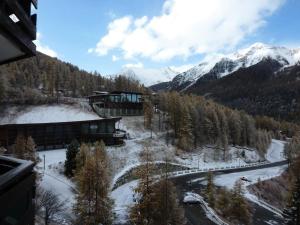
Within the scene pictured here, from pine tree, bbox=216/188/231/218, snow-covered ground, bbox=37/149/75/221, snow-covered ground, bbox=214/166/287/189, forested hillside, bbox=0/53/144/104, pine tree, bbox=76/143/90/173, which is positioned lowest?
snow-covered ground, bbox=214/166/287/189

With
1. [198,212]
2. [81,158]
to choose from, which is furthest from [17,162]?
[198,212]

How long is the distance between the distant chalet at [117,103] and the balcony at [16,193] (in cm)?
9393

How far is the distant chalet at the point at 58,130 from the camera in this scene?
6397cm

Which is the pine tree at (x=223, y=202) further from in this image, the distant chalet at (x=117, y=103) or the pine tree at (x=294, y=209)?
the distant chalet at (x=117, y=103)

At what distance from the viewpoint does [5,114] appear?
3255 inches

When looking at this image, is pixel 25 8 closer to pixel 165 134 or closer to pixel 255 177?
pixel 255 177

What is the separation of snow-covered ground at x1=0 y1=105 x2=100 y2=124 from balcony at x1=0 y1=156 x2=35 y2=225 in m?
76.5

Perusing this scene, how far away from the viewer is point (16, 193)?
3611 millimetres

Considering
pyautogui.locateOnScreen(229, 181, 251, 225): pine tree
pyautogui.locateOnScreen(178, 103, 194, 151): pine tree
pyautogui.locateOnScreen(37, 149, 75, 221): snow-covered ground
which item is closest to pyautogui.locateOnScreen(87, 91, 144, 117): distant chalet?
pyautogui.locateOnScreen(178, 103, 194, 151): pine tree

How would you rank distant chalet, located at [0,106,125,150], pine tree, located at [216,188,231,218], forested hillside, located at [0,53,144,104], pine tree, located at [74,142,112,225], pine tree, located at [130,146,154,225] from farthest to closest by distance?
forested hillside, located at [0,53,144,104], distant chalet, located at [0,106,125,150], pine tree, located at [216,188,231,218], pine tree, located at [130,146,154,225], pine tree, located at [74,142,112,225]

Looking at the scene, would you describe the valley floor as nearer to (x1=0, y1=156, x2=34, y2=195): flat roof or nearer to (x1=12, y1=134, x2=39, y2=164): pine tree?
(x1=12, y1=134, x2=39, y2=164): pine tree

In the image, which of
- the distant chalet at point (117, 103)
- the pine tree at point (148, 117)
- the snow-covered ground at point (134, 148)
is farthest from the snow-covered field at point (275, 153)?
the distant chalet at point (117, 103)

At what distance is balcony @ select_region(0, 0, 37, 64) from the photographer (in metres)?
3.30

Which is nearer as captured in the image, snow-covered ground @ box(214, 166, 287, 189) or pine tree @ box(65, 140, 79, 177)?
pine tree @ box(65, 140, 79, 177)
